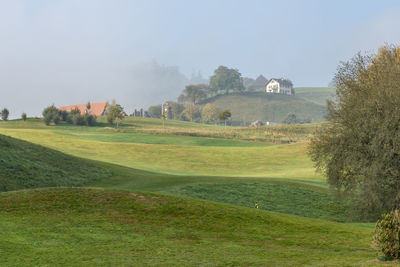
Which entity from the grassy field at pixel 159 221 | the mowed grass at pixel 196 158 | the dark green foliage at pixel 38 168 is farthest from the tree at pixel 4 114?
the grassy field at pixel 159 221

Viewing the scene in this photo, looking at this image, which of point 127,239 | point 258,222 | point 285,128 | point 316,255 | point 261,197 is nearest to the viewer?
point 316,255

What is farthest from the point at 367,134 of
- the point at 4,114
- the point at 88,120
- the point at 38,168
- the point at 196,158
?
the point at 4,114

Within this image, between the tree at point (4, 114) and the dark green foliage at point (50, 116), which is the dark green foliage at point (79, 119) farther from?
the tree at point (4, 114)

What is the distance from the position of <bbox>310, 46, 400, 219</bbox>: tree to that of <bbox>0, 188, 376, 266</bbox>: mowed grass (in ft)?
43.0

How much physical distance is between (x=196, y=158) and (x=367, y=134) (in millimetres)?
37990

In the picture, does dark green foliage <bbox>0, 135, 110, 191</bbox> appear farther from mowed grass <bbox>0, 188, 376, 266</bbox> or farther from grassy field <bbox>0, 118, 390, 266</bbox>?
mowed grass <bbox>0, 188, 376, 266</bbox>

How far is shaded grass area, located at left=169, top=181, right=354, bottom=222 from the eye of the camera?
39.3 meters

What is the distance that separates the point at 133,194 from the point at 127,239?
27.7ft

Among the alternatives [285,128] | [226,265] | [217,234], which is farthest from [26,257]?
[285,128]

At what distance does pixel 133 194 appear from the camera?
2759cm

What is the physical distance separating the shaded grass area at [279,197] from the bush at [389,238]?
23.5m

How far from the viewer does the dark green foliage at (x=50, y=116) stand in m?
115

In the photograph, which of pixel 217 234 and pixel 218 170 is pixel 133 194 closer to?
pixel 217 234

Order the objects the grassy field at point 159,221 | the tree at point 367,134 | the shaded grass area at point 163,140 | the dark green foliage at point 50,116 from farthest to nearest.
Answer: the dark green foliage at point 50,116 < the shaded grass area at point 163,140 < the tree at point 367,134 < the grassy field at point 159,221
